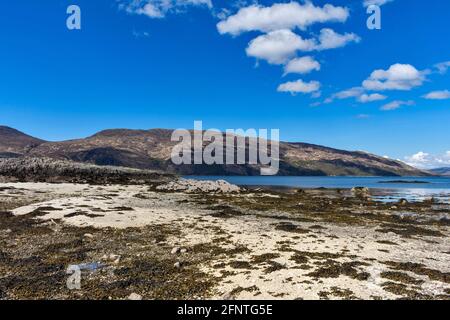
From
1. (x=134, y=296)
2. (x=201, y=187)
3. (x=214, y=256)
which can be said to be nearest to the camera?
(x=134, y=296)

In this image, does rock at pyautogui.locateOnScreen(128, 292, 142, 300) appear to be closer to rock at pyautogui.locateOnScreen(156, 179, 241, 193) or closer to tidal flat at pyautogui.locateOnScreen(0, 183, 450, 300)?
tidal flat at pyautogui.locateOnScreen(0, 183, 450, 300)

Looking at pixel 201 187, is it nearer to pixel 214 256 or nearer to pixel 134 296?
pixel 214 256

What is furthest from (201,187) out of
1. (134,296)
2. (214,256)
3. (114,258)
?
(134,296)

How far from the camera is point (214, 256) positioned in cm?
2544

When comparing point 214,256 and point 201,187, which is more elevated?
Answer: point 201,187

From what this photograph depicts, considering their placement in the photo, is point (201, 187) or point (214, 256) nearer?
point (214, 256)

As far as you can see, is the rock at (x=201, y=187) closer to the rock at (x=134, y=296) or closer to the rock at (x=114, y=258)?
the rock at (x=114, y=258)

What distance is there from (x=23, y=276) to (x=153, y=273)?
744 centimetres

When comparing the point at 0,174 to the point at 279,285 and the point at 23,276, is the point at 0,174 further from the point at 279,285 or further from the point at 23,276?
the point at 279,285

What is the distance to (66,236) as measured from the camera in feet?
103

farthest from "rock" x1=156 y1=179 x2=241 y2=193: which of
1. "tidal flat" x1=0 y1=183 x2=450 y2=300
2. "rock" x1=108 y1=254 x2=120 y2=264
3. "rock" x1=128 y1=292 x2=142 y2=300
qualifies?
"rock" x1=128 y1=292 x2=142 y2=300

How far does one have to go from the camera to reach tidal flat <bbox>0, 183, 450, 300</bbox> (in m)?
18.6
